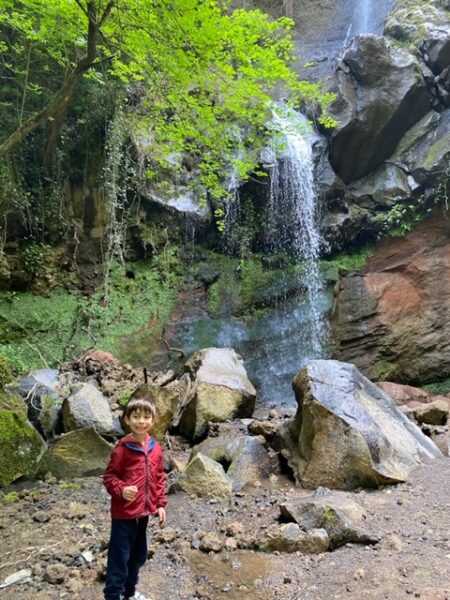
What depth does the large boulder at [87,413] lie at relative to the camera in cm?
552

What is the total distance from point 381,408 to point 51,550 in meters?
3.73

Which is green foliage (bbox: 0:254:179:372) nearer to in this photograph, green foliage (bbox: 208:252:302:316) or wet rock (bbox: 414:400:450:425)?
green foliage (bbox: 208:252:302:316)

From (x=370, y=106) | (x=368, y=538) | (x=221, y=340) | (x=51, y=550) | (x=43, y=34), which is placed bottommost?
(x=51, y=550)

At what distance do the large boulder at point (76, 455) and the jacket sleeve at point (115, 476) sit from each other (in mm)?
2690

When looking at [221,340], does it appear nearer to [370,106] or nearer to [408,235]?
[408,235]

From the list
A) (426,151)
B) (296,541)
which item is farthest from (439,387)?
(296,541)

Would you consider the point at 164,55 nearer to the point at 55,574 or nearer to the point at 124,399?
the point at 124,399

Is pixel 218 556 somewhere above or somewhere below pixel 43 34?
below

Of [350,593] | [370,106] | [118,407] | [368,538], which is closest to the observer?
[350,593]

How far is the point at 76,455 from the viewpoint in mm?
4949

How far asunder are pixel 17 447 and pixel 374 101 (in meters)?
11.3

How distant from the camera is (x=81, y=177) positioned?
10758 mm

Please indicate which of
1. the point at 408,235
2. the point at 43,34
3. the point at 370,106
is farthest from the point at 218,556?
the point at 370,106

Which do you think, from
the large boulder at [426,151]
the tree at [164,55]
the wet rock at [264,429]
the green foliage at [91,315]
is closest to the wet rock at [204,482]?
the wet rock at [264,429]
